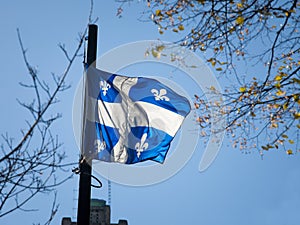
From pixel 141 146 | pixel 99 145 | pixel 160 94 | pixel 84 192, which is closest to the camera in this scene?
pixel 84 192

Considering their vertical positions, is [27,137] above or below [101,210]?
below

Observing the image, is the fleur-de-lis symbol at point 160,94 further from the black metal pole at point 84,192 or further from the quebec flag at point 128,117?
the black metal pole at point 84,192

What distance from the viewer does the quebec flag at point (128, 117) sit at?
6.83 m

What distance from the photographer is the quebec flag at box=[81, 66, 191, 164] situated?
6.83 m

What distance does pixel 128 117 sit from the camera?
7.34 metres

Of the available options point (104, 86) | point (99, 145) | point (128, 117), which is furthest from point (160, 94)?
point (99, 145)

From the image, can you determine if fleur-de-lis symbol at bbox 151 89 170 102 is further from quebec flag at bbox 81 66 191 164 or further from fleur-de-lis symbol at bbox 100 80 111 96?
fleur-de-lis symbol at bbox 100 80 111 96

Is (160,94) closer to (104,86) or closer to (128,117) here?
(128,117)

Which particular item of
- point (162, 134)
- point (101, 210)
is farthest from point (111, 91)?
point (101, 210)

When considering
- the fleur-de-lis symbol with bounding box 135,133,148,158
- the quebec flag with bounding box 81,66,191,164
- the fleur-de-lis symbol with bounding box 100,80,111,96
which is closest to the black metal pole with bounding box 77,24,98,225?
the quebec flag with bounding box 81,66,191,164

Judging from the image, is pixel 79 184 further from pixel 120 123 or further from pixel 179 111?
pixel 179 111

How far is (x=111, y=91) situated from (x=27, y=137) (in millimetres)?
3673

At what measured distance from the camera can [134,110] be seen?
747 cm

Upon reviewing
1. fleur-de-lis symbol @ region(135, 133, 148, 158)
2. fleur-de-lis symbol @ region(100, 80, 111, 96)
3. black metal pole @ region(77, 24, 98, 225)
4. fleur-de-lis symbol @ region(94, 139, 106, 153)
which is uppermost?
fleur-de-lis symbol @ region(100, 80, 111, 96)
